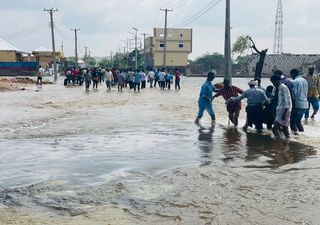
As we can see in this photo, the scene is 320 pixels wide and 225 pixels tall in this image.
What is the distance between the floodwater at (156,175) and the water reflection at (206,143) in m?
0.02

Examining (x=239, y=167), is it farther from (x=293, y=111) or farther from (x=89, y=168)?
(x=293, y=111)

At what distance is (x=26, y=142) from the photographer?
1040 cm

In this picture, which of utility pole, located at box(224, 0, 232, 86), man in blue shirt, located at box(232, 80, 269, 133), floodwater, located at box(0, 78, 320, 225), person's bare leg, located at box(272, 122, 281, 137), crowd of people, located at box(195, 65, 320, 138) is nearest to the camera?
floodwater, located at box(0, 78, 320, 225)

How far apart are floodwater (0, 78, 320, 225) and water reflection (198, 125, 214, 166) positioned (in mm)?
17

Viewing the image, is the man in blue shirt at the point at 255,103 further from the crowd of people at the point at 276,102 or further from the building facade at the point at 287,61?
the building facade at the point at 287,61

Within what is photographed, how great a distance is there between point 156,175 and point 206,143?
329 centimetres

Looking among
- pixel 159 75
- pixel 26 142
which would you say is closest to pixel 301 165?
pixel 26 142

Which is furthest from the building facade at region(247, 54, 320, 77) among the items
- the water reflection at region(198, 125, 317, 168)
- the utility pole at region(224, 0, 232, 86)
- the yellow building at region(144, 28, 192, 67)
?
the water reflection at region(198, 125, 317, 168)

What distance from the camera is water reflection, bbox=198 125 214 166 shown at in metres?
8.46

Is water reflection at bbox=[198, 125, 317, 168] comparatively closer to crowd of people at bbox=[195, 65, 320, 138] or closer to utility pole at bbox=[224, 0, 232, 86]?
crowd of people at bbox=[195, 65, 320, 138]

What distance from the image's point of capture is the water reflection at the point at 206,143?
27.8 ft

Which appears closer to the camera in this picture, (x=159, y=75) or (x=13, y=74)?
(x=159, y=75)

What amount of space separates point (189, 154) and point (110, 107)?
10.9m

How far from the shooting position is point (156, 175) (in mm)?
7203
